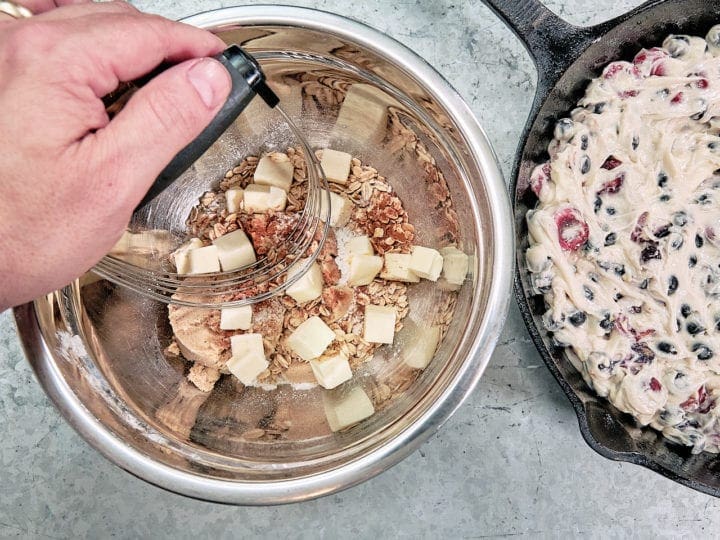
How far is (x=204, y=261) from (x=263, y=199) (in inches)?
5.4

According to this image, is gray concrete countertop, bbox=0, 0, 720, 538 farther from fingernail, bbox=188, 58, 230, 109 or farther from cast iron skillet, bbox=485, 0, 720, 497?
fingernail, bbox=188, 58, 230, 109

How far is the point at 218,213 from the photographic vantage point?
1030 mm

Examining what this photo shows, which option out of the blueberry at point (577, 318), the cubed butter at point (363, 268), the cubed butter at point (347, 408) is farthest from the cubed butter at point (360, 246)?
the blueberry at point (577, 318)

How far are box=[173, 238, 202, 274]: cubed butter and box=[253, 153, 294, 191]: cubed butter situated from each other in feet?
0.48

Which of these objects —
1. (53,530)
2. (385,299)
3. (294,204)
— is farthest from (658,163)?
(53,530)

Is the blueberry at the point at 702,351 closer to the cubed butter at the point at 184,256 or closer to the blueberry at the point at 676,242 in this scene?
the blueberry at the point at 676,242

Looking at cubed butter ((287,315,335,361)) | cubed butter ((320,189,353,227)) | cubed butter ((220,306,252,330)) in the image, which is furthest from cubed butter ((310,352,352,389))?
cubed butter ((320,189,353,227))

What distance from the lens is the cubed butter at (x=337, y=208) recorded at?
39.0 inches

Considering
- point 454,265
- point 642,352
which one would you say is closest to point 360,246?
point 454,265

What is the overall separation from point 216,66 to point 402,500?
808 millimetres

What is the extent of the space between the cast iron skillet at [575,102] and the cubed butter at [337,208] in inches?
11.0

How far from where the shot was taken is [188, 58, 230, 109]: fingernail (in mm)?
638

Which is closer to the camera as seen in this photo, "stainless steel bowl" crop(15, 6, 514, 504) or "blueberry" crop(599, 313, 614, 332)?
"stainless steel bowl" crop(15, 6, 514, 504)

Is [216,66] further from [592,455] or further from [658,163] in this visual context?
[592,455]
